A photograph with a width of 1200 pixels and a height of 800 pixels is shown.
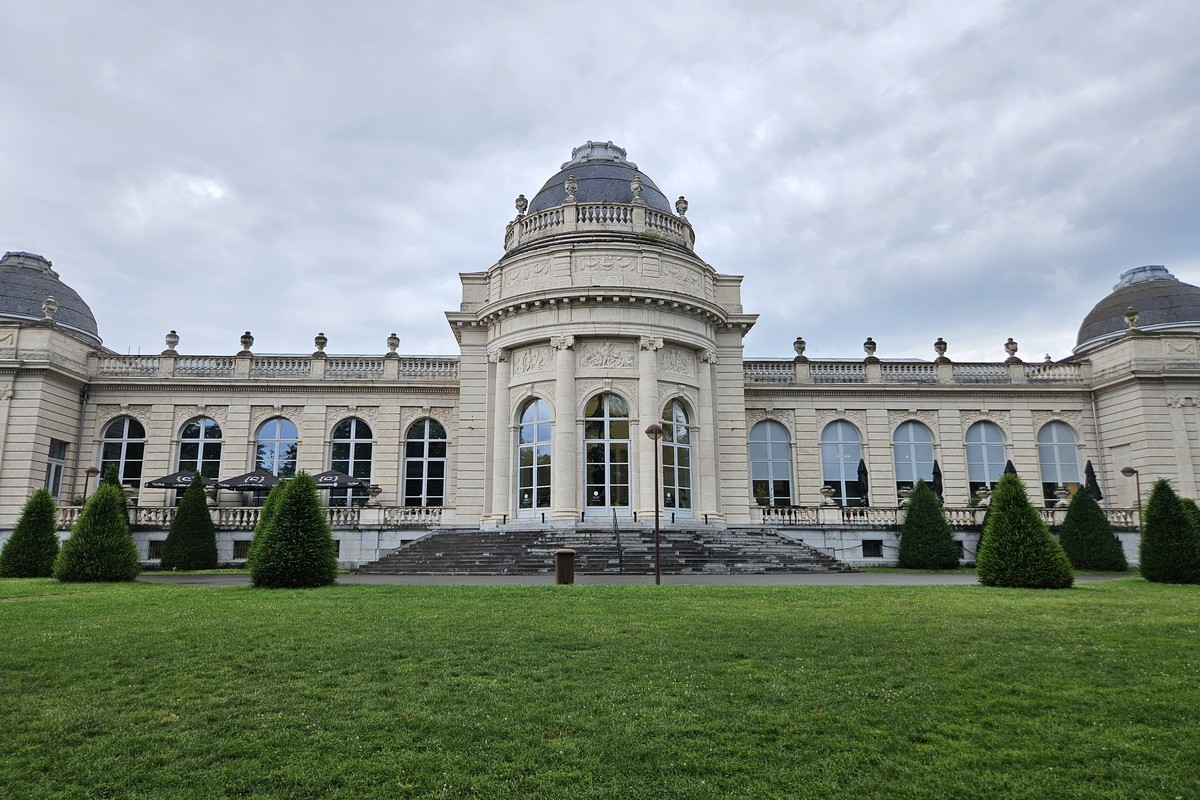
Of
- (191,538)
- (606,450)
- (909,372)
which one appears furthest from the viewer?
(909,372)

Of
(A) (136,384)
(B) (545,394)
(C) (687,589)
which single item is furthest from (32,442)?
(C) (687,589)

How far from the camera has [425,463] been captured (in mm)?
32031

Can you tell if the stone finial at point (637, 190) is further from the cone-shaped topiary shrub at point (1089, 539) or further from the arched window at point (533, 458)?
the cone-shaped topiary shrub at point (1089, 539)

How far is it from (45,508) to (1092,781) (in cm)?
2313

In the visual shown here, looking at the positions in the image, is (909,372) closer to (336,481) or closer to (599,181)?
(599,181)

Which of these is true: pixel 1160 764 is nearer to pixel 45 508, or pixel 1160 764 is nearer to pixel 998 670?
pixel 998 670

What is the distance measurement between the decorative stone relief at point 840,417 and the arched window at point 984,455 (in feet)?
14.4

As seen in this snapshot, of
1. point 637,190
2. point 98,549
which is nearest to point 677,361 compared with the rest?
point 637,190

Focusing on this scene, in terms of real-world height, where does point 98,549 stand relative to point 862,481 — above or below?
below

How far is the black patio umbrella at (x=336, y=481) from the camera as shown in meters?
28.5

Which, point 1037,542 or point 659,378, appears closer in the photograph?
point 1037,542

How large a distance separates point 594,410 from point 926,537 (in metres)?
11.1

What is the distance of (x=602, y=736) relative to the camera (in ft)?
19.9

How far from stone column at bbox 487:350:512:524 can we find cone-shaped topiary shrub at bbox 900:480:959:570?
12749 millimetres
